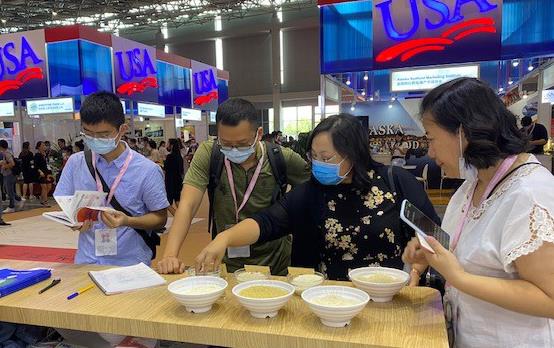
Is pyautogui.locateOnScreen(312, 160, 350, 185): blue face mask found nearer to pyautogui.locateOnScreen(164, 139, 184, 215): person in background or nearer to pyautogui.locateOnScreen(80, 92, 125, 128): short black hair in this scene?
pyautogui.locateOnScreen(80, 92, 125, 128): short black hair

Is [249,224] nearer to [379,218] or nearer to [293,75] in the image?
[379,218]

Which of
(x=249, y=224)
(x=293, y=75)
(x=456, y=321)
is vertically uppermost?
(x=293, y=75)

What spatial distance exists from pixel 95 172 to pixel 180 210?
499 millimetres

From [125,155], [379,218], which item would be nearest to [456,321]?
[379,218]

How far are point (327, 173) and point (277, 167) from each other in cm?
49

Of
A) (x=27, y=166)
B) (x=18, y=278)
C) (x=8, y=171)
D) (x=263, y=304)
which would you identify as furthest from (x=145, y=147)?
(x=263, y=304)

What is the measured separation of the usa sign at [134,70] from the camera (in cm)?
947

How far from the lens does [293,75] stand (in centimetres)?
1948

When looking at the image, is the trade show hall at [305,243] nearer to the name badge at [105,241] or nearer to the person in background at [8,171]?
the name badge at [105,241]

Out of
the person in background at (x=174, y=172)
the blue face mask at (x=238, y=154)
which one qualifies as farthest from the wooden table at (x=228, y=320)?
the person in background at (x=174, y=172)

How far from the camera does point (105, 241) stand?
2.10 meters

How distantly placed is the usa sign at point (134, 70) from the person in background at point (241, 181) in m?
8.04

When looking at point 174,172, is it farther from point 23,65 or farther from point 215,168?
point 215,168

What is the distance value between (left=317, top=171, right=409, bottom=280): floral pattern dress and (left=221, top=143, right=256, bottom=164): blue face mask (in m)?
0.52
